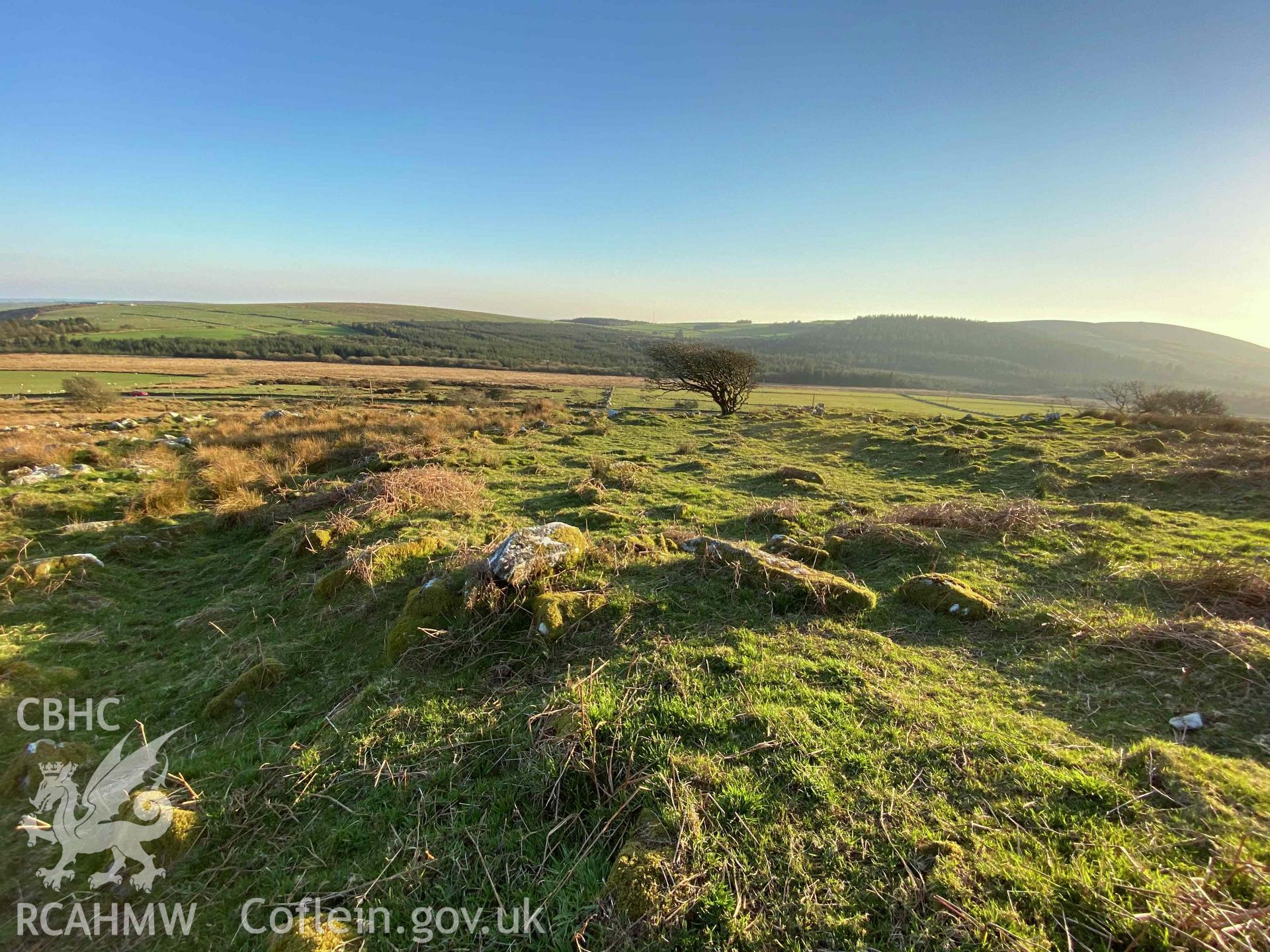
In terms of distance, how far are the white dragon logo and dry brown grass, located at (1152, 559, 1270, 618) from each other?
999cm

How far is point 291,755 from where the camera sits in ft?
13.0

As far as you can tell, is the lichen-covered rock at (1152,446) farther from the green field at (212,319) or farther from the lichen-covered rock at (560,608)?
the green field at (212,319)

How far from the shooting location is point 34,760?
4.04 metres

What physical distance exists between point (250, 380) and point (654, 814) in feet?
265

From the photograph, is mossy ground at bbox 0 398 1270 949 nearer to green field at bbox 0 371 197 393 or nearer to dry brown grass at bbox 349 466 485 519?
dry brown grass at bbox 349 466 485 519

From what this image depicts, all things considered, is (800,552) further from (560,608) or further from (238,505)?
(238,505)

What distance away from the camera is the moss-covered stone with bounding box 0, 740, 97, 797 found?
392 cm

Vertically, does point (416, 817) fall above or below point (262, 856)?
above

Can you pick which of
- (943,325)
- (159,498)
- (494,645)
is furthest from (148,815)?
(943,325)

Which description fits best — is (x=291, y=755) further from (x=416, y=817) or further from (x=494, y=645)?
(x=494, y=645)

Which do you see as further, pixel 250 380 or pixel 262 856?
pixel 250 380

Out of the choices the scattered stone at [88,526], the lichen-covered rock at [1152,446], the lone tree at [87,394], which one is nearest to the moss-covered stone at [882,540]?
the scattered stone at [88,526]

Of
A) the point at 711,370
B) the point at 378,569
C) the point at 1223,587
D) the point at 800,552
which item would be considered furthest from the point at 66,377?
the point at 1223,587

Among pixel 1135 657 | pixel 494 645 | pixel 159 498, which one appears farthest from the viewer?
pixel 159 498
